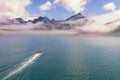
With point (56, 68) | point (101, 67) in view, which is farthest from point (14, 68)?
point (101, 67)

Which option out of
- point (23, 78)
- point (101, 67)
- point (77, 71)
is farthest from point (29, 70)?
point (101, 67)

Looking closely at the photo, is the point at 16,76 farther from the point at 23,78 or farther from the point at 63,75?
the point at 63,75

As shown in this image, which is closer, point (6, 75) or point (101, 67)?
point (6, 75)

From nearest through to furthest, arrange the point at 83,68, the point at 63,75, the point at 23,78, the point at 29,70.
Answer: the point at 23,78 < the point at 63,75 < the point at 29,70 < the point at 83,68

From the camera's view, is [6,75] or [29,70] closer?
[6,75]

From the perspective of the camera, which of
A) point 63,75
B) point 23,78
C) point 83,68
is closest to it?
point 23,78

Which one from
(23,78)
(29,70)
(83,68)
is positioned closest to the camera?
(23,78)

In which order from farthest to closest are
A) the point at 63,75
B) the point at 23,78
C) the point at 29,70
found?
the point at 29,70, the point at 63,75, the point at 23,78

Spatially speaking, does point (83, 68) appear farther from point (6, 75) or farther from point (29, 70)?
point (6, 75)
